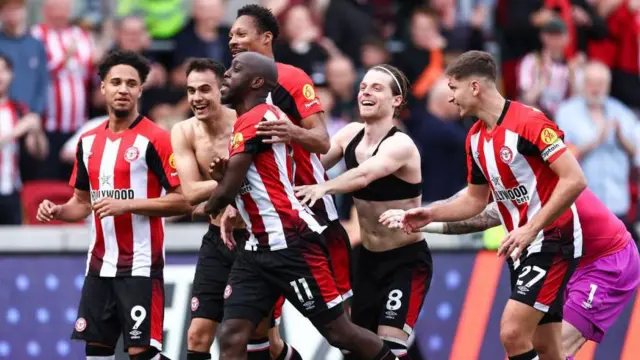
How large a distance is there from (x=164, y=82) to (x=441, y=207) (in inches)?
252

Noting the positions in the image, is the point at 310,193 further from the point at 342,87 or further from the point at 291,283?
the point at 342,87

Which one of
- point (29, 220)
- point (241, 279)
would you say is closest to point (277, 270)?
point (241, 279)

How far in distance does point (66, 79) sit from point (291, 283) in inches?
263

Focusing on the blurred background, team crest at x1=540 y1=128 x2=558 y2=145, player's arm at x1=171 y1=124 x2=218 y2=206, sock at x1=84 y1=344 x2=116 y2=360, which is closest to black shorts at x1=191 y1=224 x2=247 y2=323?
player's arm at x1=171 y1=124 x2=218 y2=206

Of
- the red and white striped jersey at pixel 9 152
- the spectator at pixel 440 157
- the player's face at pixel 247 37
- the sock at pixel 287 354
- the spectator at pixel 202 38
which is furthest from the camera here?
the spectator at pixel 202 38

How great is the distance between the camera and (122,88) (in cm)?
1075

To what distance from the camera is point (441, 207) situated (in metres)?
10.5

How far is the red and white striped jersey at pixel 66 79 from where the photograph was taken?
15.7m

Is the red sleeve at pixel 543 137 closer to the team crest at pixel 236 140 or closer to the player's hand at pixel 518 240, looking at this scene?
the player's hand at pixel 518 240

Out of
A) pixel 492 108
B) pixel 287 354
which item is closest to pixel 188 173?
pixel 287 354

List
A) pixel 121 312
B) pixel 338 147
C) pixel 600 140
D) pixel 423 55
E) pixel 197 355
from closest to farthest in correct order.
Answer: pixel 121 312, pixel 197 355, pixel 338 147, pixel 600 140, pixel 423 55

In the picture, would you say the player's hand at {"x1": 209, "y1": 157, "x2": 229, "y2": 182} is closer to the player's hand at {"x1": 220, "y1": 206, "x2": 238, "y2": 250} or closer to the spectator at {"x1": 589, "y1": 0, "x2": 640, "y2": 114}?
the player's hand at {"x1": 220, "y1": 206, "x2": 238, "y2": 250}

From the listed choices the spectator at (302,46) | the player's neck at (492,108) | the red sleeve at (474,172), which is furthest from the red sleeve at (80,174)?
the spectator at (302,46)

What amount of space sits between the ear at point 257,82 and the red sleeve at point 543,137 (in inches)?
70.9
